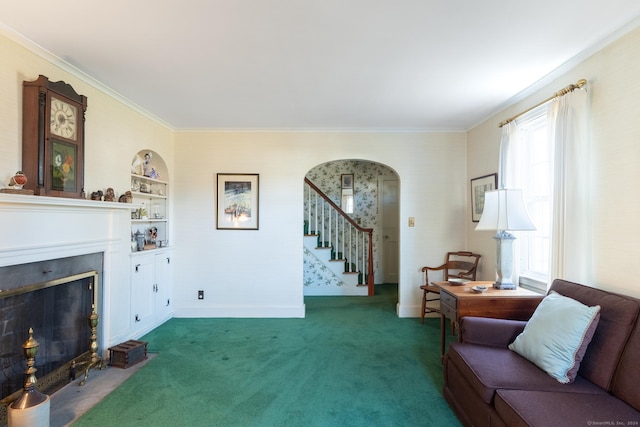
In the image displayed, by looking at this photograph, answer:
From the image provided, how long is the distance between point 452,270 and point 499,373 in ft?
8.33

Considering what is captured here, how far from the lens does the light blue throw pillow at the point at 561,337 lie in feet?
5.75

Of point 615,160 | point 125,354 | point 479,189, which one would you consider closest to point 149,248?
point 125,354

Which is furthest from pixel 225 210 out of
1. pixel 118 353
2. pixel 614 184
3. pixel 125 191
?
pixel 614 184

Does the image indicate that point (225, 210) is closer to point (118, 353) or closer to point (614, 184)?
point (118, 353)

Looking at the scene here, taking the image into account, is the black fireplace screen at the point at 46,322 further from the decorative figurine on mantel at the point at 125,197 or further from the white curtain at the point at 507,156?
the white curtain at the point at 507,156

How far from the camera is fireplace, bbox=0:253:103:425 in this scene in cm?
212

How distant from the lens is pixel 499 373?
1.81 m

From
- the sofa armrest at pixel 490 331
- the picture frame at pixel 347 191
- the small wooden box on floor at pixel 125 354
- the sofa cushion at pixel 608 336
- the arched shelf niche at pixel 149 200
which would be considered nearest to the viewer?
the sofa cushion at pixel 608 336

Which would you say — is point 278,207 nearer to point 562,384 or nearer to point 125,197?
point 125,197

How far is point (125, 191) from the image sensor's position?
10.8ft

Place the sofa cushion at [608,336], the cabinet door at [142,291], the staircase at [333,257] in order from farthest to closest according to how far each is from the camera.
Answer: the staircase at [333,257], the cabinet door at [142,291], the sofa cushion at [608,336]

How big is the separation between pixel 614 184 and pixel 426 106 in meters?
1.84

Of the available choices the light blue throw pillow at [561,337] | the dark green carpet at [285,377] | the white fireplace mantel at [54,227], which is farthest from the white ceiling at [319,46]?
the dark green carpet at [285,377]

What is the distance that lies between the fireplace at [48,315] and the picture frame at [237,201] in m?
1.65
